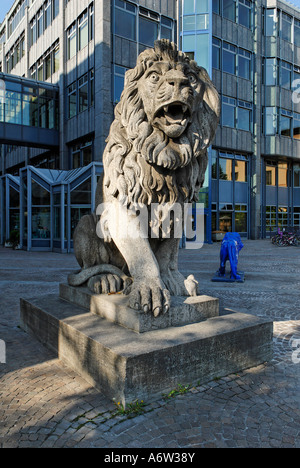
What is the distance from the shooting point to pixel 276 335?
13.7 feet

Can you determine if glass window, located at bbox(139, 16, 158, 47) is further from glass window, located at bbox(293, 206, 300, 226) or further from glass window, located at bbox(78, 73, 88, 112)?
glass window, located at bbox(293, 206, 300, 226)

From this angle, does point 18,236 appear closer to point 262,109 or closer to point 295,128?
point 262,109

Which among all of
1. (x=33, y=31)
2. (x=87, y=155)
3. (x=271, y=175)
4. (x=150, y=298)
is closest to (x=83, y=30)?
(x=87, y=155)

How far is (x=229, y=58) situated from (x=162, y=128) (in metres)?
23.4

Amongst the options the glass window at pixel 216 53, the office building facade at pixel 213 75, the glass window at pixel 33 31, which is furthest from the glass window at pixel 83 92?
the glass window at pixel 33 31

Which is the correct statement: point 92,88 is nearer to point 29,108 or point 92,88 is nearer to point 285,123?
point 29,108

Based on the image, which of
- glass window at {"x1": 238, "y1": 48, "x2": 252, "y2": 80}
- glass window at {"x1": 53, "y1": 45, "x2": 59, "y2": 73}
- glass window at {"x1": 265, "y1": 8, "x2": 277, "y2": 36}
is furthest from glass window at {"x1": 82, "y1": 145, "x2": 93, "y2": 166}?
glass window at {"x1": 265, "y1": 8, "x2": 277, "y2": 36}

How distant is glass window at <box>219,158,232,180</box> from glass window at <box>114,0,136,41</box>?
30.1 feet

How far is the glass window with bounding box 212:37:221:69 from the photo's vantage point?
73.4ft

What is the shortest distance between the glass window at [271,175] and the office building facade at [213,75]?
0.08 metres

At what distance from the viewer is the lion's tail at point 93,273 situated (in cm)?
366

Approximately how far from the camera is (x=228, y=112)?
23344mm

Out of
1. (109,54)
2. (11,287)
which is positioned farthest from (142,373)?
(109,54)

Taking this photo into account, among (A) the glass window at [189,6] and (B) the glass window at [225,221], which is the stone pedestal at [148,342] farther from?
(A) the glass window at [189,6]
